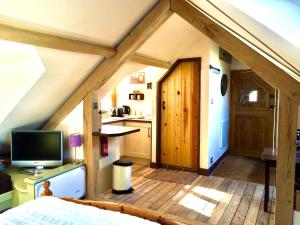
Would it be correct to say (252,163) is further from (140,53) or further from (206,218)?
(140,53)

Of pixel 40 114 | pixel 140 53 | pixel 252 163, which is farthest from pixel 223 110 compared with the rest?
pixel 40 114

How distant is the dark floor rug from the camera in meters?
4.41

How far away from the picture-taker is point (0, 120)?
3168 millimetres

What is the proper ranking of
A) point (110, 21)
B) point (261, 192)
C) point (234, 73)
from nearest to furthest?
point (110, 21) < point (261, 192) < point (234, 73)

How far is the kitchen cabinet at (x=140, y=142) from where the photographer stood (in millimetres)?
5273

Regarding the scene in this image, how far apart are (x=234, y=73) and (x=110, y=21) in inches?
166

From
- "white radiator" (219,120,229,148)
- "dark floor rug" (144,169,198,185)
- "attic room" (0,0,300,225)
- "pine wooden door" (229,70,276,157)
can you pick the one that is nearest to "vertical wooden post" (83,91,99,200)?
"attic room" (0,0,300,225)

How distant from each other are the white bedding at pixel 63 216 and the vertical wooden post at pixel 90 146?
1.60 meters

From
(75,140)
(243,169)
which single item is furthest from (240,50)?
(243,169)

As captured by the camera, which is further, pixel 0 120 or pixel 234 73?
pixel 234 73

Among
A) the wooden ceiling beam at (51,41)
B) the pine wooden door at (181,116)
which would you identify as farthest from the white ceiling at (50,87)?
the pine wooden door at (181,116)

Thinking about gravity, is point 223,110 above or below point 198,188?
above

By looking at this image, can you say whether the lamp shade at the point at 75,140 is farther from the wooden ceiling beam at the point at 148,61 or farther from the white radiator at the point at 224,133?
the white radiator at the point at 224,133

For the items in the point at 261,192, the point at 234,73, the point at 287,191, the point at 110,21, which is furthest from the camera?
the point at 234,73
